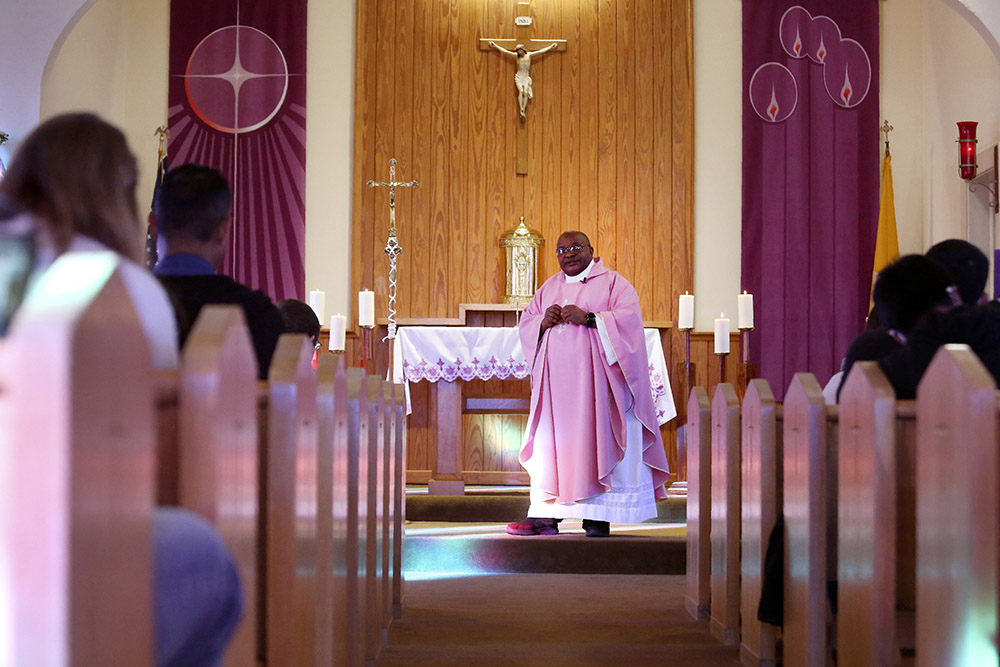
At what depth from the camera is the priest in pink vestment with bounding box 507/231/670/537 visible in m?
5.66

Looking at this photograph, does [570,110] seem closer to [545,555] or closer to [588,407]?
[588,407]

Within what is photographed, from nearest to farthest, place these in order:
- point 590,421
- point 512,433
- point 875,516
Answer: point 875,516 → point 590,421 → point 512,433

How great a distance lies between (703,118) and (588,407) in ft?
11.1

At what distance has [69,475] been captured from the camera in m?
1.14

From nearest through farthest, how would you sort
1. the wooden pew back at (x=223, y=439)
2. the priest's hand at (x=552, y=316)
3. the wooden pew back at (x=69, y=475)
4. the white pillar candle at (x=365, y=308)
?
the wooden pew back at (x=69, y=475)
the wooden pew back at (x=223, y=439)
the priest's hand at (x=552, y=316)
the white pillar candle at (x=365, y=308)

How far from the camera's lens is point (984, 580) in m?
1.92

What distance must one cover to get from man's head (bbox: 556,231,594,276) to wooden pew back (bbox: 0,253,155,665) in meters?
4.68

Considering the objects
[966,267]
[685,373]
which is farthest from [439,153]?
[966,267]

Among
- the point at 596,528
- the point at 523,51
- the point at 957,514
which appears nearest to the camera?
the point at 957,514

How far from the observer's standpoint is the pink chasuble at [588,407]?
5.68m

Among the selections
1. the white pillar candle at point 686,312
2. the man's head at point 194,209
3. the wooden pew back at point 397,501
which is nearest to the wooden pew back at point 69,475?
the man's head at point 194,209

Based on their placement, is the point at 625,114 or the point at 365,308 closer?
the point at 365,308

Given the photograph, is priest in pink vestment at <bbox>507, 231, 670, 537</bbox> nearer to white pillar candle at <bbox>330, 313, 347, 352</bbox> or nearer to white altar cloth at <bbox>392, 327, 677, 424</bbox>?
white altar cloth at <bbox>392, 327, 677, 424</bbox>

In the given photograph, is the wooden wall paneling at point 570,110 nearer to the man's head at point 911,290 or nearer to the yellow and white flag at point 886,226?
the yellow and white flag at point 886,226
